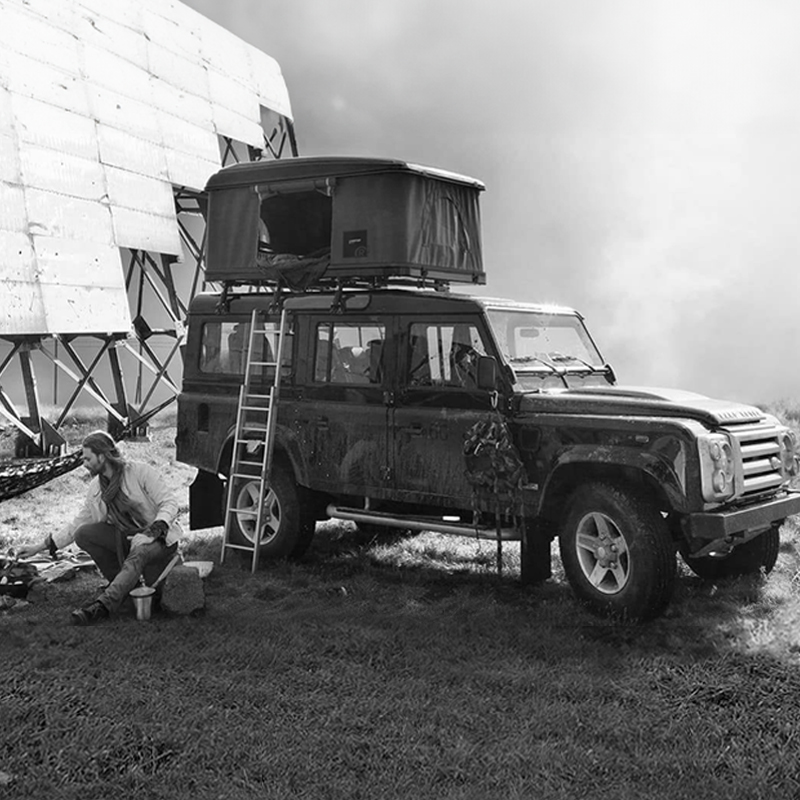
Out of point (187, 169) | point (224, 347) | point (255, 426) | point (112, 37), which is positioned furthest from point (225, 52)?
point (255, 426)

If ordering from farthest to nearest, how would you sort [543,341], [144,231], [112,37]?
1. [112,37]
2. [144,231]
3. [543,341]

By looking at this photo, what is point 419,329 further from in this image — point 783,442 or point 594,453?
point 783,442

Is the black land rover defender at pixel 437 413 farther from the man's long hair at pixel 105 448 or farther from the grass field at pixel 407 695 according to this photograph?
the man's long hair at pixel 105 448

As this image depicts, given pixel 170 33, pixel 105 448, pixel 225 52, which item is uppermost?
pixel 225 52

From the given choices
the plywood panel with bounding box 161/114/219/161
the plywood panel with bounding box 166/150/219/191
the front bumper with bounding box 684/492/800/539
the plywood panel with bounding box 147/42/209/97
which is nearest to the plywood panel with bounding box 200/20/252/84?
the plywood panel with bounding box 147/42/209/97

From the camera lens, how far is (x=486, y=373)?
286 inches

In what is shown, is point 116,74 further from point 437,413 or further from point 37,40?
point 437,413

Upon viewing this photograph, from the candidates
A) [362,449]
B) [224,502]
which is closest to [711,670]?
[362,449]

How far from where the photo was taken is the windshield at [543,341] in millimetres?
7781

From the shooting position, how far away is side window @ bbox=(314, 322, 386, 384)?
828cm

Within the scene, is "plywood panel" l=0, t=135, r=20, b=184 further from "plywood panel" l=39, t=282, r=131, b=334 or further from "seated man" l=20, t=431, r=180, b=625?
"seated man" l=20, t=431, r=180, b=625

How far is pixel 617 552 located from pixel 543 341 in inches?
85.2

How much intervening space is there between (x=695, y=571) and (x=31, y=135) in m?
12.0

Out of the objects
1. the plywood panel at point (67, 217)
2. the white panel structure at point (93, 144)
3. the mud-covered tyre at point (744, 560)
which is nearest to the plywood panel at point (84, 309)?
the white panel structure at point (93, 144)
